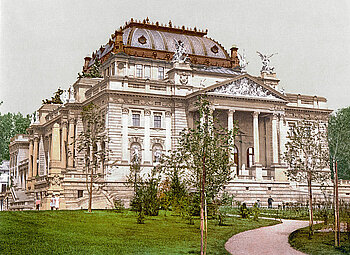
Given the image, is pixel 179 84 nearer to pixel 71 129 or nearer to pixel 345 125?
pixel 71 129

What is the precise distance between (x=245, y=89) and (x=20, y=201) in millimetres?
30954

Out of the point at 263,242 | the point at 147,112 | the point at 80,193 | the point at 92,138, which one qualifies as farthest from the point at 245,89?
the point at 263,242

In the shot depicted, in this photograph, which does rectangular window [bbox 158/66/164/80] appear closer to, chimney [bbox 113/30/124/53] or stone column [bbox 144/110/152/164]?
chimney [bbox 113/30/124/53]

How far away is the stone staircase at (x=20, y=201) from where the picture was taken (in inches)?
2408

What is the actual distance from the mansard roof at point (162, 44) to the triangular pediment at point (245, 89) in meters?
13.3

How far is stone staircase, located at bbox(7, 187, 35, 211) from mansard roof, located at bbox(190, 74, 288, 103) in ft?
75.7

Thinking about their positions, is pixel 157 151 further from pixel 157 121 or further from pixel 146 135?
pixel 157 121

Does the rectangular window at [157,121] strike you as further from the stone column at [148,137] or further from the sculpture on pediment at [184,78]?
the sculpture on pediment at [184,78]

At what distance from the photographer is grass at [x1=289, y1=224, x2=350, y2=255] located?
2436cm

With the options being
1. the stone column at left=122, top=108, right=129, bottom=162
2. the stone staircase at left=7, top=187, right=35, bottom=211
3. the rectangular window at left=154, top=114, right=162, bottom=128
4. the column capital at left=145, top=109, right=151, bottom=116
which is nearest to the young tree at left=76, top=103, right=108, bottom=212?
the stone column at left=122, top=108, right=129, bottom=162

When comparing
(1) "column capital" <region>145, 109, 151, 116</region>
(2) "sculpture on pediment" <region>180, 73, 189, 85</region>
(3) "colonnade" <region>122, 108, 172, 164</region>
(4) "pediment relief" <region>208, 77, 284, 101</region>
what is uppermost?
(2) "sculpture on pediment" <region>180, 73, 189, 85</region>

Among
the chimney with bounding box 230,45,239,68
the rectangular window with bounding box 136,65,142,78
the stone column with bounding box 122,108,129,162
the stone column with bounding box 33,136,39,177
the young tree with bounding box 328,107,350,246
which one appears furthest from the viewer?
the stone column with bounding box 33,136,39,177

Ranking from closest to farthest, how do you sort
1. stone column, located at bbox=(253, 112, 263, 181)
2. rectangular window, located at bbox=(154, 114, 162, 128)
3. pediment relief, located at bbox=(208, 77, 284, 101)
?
stone column, located at bbox=(253, 112, 263, 181), pediment relief, located at bbox=(208, 77, 284, 101), rectangular window, located at bbox=(154, 114, 162, 128)

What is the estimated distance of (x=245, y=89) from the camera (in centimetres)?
6650
